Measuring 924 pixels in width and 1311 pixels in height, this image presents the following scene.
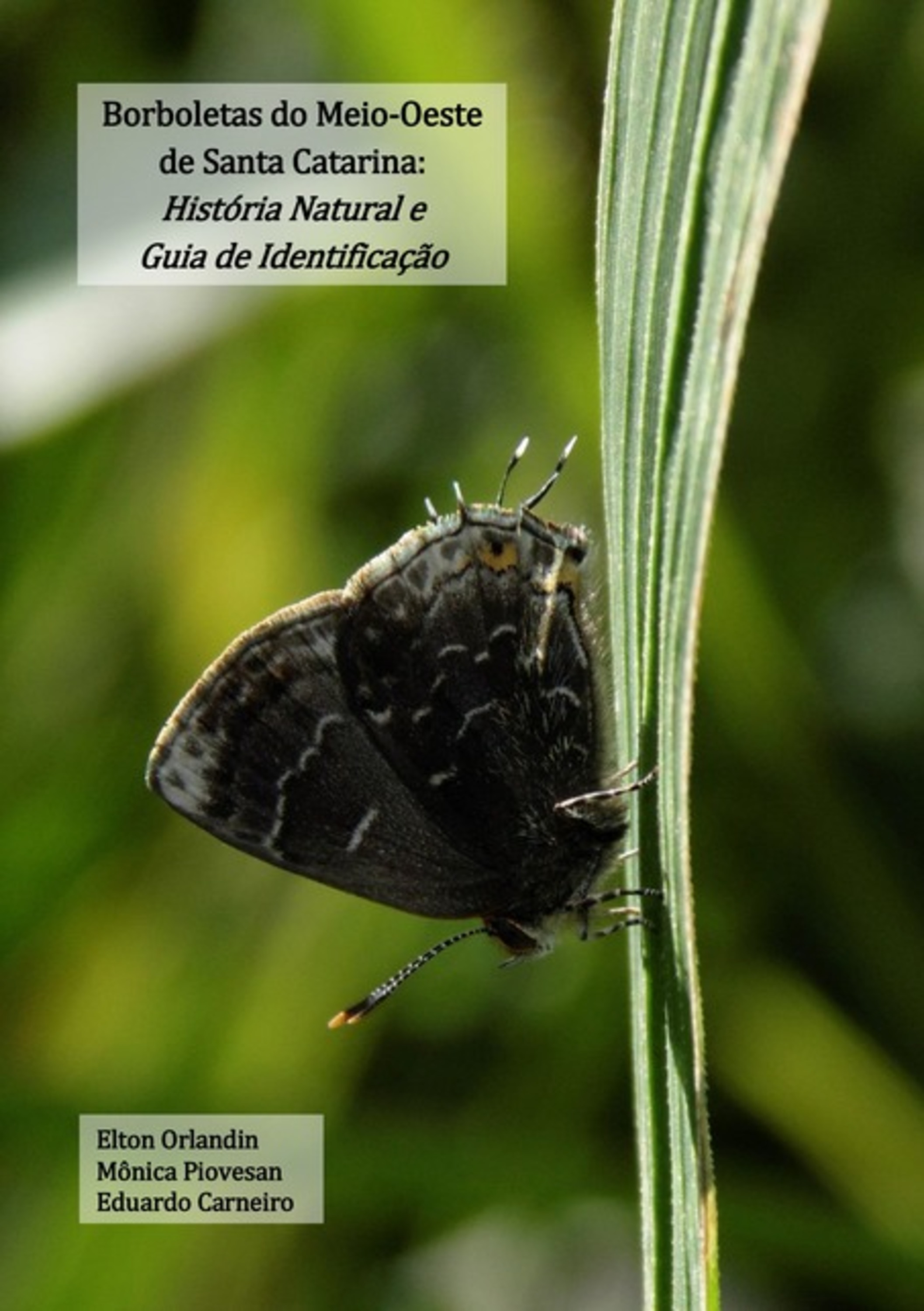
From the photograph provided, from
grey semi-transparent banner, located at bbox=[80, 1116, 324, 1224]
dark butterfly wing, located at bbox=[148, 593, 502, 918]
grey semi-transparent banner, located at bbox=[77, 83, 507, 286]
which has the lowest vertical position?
grey semi-transparent banner, located at bbox=[80, 1116, 324, 1224]

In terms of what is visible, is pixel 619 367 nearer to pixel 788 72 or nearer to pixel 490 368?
pixel 788 72

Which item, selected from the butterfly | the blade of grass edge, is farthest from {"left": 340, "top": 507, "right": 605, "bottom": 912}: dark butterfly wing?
the blade of grass edge

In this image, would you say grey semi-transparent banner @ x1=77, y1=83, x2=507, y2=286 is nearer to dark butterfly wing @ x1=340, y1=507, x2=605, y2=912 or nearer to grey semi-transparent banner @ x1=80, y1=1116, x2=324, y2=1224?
dark butterfly wing @ x1=340, y1=507, x2=605, y2=912

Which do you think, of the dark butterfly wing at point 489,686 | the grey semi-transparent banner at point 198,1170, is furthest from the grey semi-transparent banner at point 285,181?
the grey semi-transparent banner at point 198,1170

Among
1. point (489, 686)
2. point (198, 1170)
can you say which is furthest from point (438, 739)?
point (198, 1170)

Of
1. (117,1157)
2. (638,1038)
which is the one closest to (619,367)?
(638,1038)

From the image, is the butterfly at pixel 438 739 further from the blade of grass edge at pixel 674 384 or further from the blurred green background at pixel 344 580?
the blurred green background at pixel 344 580
